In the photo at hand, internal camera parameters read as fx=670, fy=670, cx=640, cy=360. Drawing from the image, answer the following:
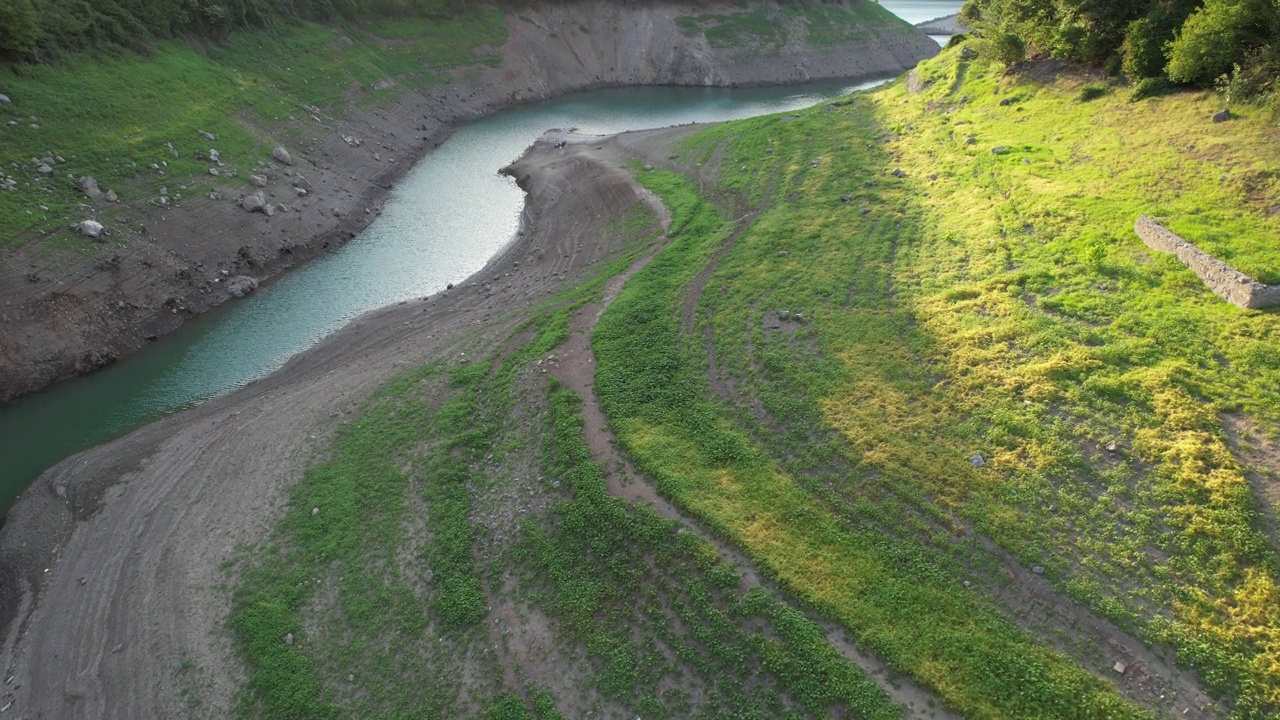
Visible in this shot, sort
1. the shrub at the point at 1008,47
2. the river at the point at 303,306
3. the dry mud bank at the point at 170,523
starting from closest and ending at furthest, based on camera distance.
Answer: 1. the dry mud bank at the point at 170,523
2. the river at the point at 303,306
3. the shrub at the point at 1008,47

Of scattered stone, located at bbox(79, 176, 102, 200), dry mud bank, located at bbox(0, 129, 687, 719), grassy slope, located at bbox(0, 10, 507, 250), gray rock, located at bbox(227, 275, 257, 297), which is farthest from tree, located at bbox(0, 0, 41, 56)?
dry mud bank, located at bbox(0, 129, 687, 719)

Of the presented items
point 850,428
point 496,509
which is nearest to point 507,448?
point 496,509

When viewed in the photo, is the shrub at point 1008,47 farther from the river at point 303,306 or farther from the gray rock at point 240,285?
the gray rock at point 240,285

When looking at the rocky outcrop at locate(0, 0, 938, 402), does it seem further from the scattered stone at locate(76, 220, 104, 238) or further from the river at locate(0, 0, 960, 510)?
the river at locate(0, 0, 960, 510)

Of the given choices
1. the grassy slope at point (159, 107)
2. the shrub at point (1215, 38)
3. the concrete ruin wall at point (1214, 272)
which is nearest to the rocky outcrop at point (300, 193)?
the grassy slope at point (159, 107)

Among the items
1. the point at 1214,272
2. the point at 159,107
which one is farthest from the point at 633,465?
the point at 159,107

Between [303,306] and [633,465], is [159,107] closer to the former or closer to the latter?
[303,306]

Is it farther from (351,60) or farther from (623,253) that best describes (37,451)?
(351,60)
